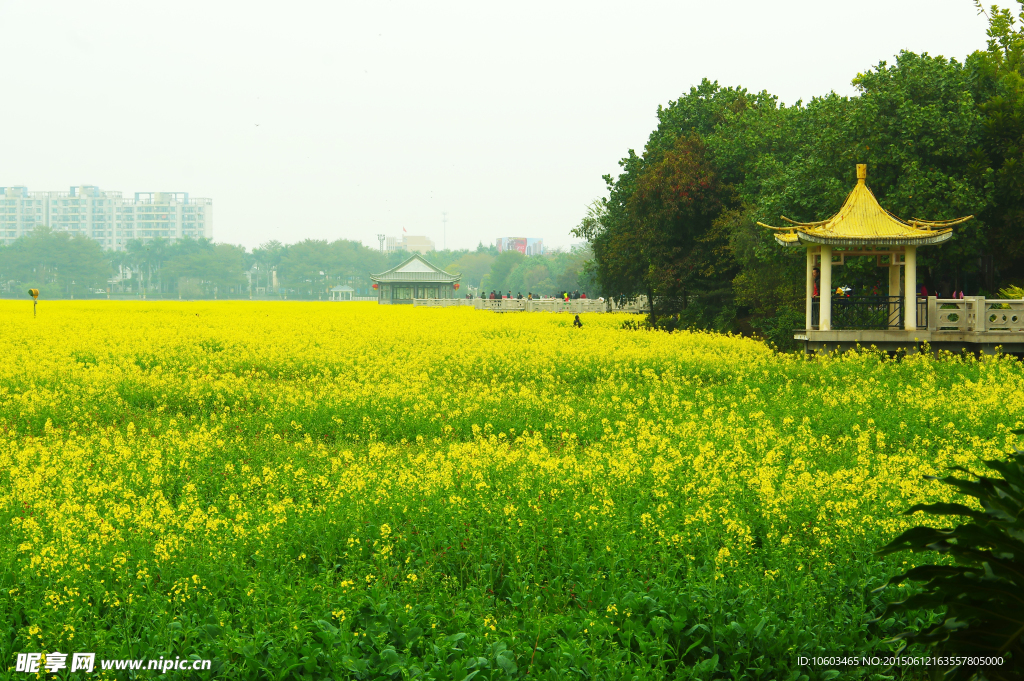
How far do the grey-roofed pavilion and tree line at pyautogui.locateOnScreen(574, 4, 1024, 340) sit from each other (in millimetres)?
46100

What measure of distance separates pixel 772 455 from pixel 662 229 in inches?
771

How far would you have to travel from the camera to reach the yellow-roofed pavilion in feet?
51.7

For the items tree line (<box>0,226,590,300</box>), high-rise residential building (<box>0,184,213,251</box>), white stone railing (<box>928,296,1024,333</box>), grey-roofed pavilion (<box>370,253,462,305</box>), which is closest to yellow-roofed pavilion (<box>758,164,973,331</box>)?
white stone railing (<box>928,296,1024,333</box>)

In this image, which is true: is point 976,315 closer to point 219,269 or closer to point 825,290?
point 825,290

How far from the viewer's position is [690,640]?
3998mm

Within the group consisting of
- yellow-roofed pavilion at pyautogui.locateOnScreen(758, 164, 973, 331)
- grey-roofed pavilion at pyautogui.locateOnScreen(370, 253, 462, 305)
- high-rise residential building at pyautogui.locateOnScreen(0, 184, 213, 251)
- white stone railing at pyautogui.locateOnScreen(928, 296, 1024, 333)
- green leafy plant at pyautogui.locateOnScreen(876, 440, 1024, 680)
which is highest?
high-rise residential building at pyautogui.locateOnScreen(0, 184, 213, 251)

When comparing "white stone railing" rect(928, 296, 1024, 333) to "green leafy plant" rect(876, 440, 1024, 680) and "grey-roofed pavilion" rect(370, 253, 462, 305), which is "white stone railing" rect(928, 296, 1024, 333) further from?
"grey-roofed pavilion" rect(370, 253, 462, 305)

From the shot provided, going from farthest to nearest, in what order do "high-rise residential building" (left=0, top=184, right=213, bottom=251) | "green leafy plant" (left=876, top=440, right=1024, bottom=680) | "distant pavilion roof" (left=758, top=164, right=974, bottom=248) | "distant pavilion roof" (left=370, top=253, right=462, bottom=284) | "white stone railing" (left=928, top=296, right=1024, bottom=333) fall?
"high-rise residential building" (left=0, top=184, right=213, bottom=251)
"distant pavilion roof" (left=370, top=253, right=462, bottom=284)
"distant pavilion roof" (left=758, top=164, right=974, bottom=248)
"white stone railing" (left=928, top=296, right=1024, bottom=333)
"green leafy plant" (left=876, top=440, right=1024, bottom=680)

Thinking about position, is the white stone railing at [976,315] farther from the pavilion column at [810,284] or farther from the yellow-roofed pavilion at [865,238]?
the pavilion column at [810,284]

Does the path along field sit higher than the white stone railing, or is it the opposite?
the white stone railing

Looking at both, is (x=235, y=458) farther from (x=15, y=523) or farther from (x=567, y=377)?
(x=567, y=377)

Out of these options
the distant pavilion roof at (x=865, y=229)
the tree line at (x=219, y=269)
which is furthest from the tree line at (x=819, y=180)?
the tree line at (x=219, y=269)

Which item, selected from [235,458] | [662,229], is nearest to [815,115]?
[662,229]

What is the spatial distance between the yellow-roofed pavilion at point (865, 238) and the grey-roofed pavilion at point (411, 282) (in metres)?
58.5
